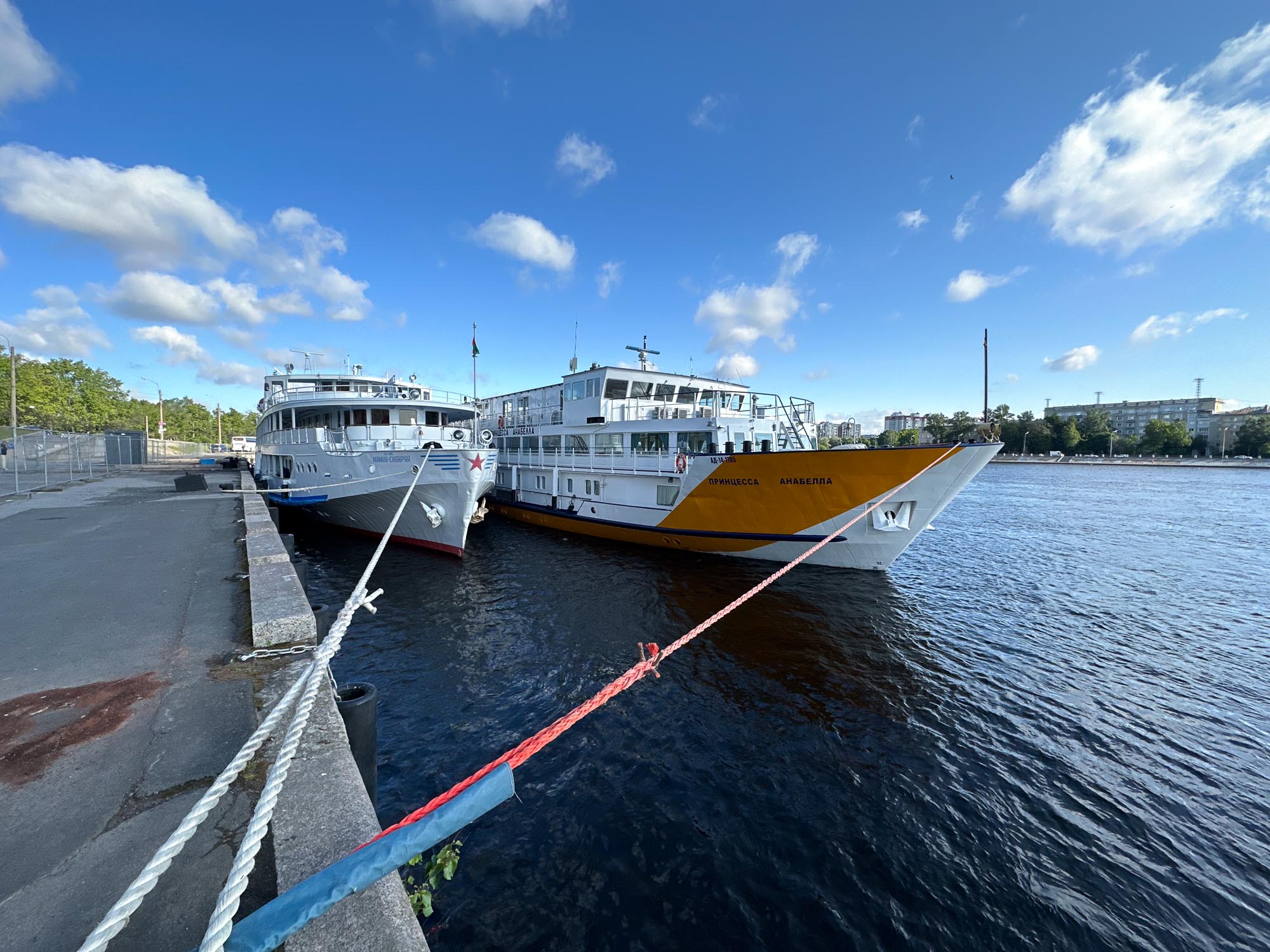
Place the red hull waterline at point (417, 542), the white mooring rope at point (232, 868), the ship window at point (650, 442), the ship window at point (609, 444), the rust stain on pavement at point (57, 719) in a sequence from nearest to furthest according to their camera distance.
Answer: the white mooring rope at point (232, 868)
the rust stain on pavement at point (57, 719)
the red hull waterline at point (417, 542)
the ship window at point (650, 442)
the ship window at point (609, 444)

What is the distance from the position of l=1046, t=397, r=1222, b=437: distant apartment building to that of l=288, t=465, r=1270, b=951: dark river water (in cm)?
18110

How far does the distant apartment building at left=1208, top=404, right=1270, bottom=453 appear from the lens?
116 metres

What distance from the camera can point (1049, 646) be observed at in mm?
11062

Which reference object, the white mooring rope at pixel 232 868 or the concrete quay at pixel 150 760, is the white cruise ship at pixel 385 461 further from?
the white mooring rope at pixel 232 868

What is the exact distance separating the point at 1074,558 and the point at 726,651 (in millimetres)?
18628

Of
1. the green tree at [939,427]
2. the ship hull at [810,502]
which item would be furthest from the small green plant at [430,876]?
the green tree at [939,427]

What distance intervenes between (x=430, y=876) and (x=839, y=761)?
18.7 ft

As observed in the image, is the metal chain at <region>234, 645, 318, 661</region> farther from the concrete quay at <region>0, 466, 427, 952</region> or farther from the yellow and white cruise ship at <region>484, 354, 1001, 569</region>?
the yellow and white cruise ship at <region>484, 354, 1001, 569</region>

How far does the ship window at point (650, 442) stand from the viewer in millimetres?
18266

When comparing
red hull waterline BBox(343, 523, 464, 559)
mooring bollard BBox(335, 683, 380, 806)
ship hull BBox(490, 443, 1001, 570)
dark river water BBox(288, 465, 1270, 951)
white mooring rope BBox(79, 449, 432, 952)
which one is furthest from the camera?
red hull waterline BBox(343, 523, 464, 559)

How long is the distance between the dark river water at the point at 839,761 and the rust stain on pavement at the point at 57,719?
9.91ft

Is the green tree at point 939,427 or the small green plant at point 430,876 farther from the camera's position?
the green tree at point 939,427

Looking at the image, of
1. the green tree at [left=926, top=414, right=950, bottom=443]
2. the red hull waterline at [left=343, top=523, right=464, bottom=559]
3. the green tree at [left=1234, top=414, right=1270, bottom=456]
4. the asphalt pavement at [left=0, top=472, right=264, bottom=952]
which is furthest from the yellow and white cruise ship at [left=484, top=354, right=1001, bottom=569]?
the green tree at [left=1234, top=414, right=1270, bottom=456]

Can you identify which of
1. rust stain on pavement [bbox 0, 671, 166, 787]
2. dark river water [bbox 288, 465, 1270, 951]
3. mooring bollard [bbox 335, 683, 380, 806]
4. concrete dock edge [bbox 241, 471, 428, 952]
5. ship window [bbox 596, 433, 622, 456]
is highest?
ship window [bbox 596, 433, 622, 456]
